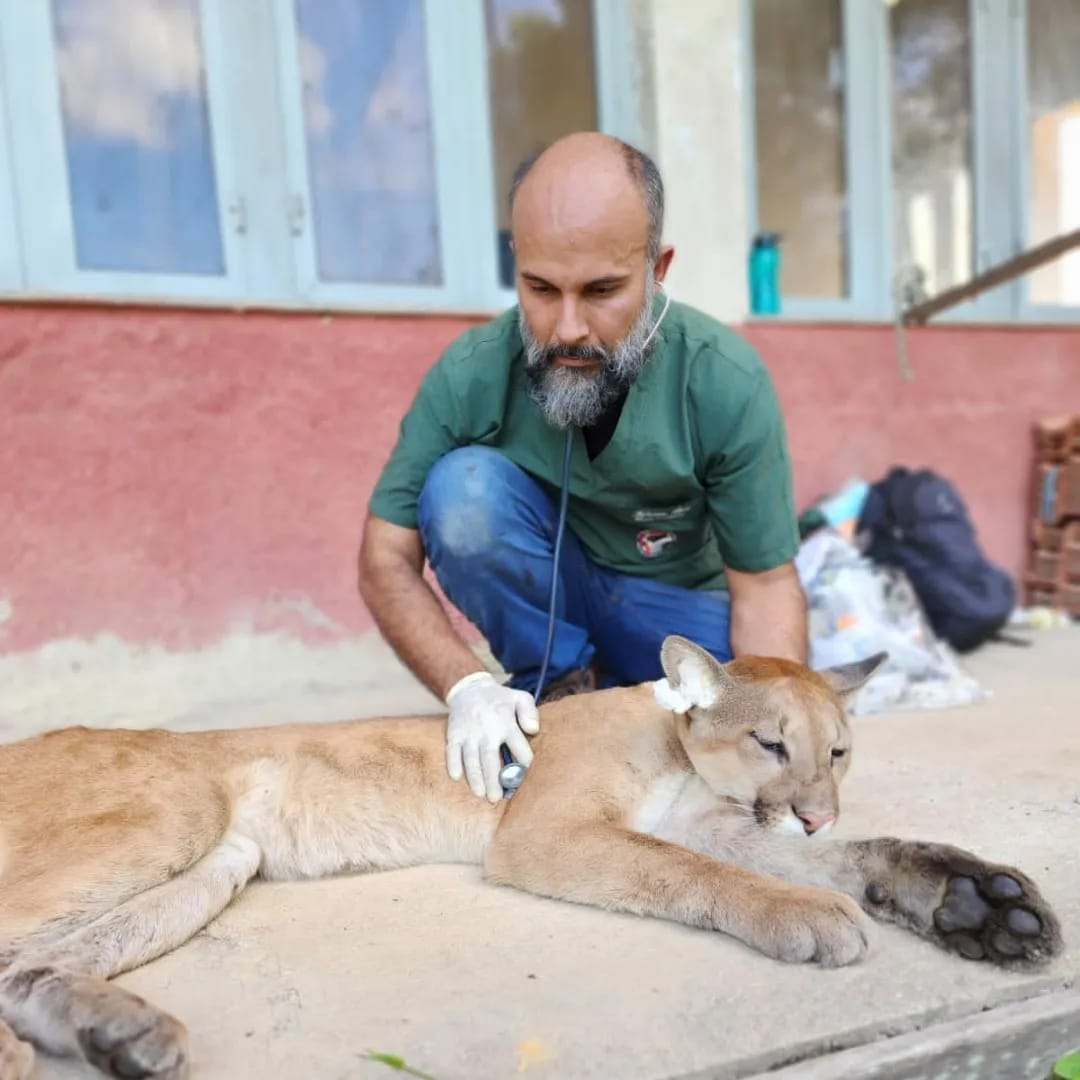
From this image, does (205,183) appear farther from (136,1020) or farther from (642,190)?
(136,1020)

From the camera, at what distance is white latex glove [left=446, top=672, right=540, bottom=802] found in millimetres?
2250

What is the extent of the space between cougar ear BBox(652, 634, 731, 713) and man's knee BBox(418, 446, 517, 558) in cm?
81

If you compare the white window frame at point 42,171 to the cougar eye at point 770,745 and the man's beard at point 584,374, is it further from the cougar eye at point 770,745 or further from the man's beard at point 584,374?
the cougar eye at point 770,745

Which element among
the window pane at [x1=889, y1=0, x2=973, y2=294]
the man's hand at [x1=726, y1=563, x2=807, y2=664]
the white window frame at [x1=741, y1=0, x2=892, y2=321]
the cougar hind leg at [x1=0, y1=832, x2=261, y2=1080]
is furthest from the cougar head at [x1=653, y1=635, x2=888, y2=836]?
the window pane at [x1=889, y1=0, x2=973, y2=294]

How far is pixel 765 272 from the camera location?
5.24 meters

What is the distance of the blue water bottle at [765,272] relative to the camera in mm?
5234

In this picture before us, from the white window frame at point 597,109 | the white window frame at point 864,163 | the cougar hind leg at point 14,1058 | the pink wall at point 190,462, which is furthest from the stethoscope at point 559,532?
the white window frame at point 864,163

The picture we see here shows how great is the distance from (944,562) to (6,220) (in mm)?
4498

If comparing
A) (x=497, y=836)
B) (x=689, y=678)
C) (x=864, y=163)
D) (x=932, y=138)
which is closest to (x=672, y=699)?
(x=689, y=678)

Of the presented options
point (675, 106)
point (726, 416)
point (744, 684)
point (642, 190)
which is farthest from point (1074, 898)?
point (675, 106)

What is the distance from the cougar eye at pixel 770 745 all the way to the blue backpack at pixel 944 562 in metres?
2.90

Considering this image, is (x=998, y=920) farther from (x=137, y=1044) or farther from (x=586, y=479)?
(x=586, y=479)

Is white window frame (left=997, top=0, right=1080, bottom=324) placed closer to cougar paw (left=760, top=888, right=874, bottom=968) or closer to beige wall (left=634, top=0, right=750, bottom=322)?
beige wall (left=634, top=0, right=750, bottom=322)

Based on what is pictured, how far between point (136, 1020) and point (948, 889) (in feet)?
4.78
